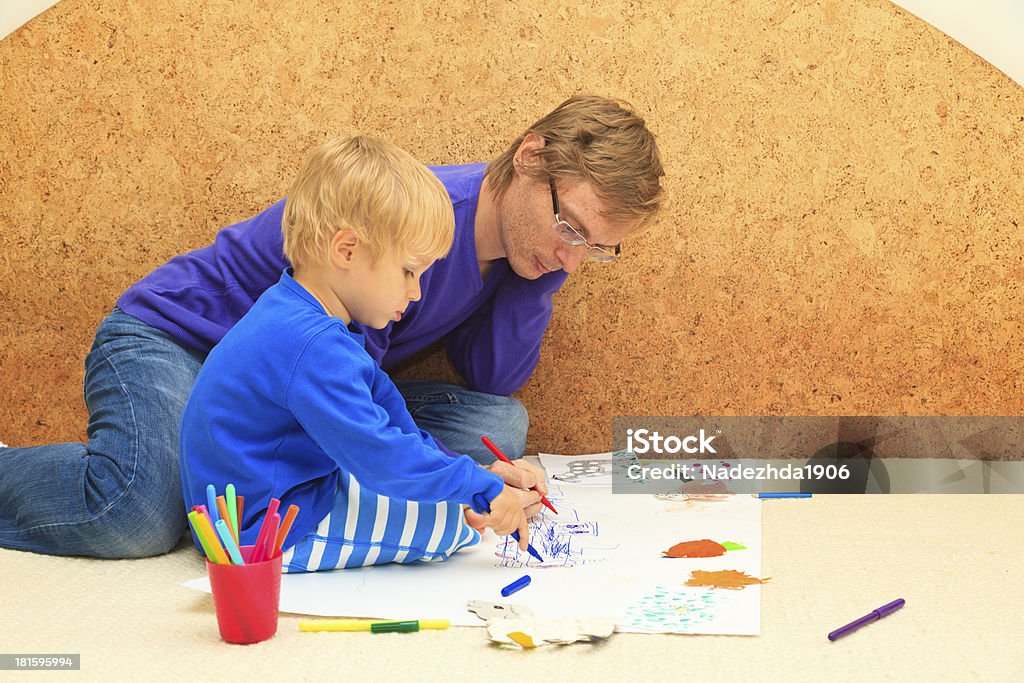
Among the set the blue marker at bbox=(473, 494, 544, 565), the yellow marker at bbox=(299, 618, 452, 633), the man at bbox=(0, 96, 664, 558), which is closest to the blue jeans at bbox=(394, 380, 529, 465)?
the man at bbox=(0, 96, 664, 558)

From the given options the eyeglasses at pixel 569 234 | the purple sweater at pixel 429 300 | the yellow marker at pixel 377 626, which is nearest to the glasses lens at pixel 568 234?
the eyeglasses at pixel 569 234

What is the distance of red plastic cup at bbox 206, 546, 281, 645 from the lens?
889mm

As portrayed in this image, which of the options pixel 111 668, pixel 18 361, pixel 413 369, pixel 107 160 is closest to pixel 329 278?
pixel 111 668

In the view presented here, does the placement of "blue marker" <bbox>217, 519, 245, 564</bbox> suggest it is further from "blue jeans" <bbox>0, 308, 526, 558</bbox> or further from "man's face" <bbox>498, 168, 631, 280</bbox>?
"man's face" <bbox>498, 168, 631, 280</bbox>

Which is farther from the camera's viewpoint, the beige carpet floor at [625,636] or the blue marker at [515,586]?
the blue marker at [515,586]

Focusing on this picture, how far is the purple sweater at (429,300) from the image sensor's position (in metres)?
1.27

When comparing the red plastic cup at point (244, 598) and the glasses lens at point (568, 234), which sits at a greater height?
the glasses lens at point (568, 234)

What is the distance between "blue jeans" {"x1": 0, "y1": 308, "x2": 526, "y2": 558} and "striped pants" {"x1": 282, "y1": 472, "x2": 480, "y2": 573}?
204 mm

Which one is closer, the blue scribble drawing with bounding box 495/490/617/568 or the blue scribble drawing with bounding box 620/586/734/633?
the blue scribble drawing with bounding box 620/586/734/633

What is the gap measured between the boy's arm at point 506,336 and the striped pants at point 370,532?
41 centimetres

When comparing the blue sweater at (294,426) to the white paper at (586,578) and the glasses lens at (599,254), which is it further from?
the glasses lens at (599,254)

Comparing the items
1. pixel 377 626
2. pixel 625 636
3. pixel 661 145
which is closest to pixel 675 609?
pixel 625 636

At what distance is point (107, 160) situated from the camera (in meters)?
1.54

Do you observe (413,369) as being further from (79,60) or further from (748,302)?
(79,60)
